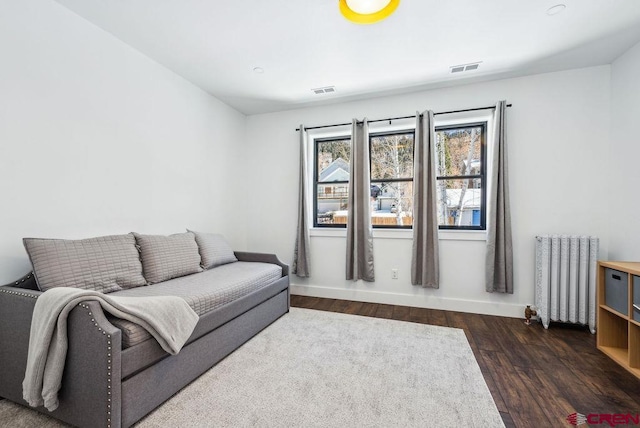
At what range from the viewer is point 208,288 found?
2.11 metres

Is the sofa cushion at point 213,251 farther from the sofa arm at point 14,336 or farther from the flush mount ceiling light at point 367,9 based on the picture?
the flush mount ceiling light at point 367,9

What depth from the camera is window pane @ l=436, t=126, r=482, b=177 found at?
338 centimetres

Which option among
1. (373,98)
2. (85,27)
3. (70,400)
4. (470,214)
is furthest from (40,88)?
(470,214)

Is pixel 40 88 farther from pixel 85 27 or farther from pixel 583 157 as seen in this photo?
pixel 583 157

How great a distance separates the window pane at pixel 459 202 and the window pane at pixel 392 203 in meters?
0.37

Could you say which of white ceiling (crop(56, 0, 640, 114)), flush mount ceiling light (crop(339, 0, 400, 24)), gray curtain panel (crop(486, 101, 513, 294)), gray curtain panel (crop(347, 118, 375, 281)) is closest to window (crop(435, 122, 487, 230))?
gray curtain panel (crop(486, 101, 513, 294))

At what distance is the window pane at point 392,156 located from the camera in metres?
3.66

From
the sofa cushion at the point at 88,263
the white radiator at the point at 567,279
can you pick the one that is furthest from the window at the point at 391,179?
the sofa cushion at the point at 88,263

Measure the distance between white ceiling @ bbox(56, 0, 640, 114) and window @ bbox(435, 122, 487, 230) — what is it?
632mm

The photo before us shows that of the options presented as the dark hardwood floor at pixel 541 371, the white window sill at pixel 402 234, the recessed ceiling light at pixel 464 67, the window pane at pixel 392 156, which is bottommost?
the dark hardwood floor at pixel 541 371

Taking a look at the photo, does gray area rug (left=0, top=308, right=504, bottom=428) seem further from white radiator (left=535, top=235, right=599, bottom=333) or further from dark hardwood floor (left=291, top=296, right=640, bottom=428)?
white radiator (left=535, top=235, right=599, bottom=333)

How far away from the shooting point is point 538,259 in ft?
9.53

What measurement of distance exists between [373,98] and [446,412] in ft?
10.9

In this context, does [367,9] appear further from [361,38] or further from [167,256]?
[167,256]
